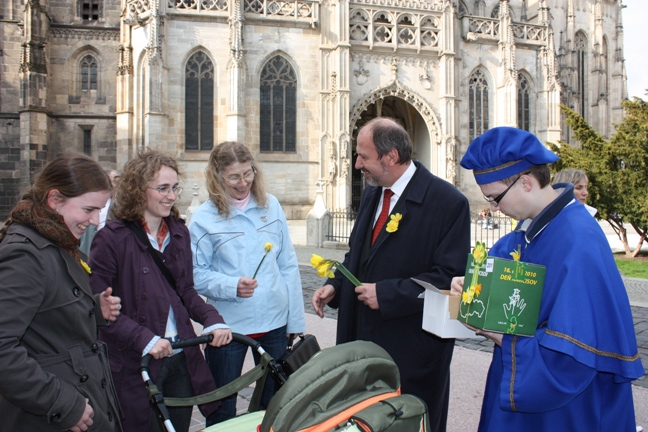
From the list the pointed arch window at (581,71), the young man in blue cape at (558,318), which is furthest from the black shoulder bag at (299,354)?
the pointed arch window at (581,71)

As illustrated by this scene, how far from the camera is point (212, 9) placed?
887 inches

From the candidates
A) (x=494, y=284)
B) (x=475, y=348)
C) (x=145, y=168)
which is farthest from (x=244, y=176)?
(x=475, y=348)

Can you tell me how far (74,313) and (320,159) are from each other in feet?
70.0

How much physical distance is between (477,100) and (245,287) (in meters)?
24.8

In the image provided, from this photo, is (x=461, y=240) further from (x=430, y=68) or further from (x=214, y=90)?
(x=430, y=68)

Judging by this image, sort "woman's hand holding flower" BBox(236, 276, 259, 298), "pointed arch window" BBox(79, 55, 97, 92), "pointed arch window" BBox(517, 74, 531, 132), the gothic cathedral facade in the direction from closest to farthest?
"woman's hand holding flower" BBox(236, 276, 259, 298) → the gothic cathedral facade → "pointed arch window" BBox(79, 55, 97, 92) → "pointed arch window" BBox(517, 74, 531, 132)

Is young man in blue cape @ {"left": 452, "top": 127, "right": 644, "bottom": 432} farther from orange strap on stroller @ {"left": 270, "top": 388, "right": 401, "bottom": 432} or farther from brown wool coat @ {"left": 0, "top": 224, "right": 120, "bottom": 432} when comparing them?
brown wool coat @ {"left": 0, "top": 224, "right": 120, "bottom": 432}

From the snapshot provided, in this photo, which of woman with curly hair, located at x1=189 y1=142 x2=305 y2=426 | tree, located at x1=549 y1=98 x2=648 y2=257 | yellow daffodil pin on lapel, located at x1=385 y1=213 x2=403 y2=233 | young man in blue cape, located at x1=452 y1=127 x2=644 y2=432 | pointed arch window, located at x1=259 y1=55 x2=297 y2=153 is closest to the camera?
young man in blue cape, located at x1=452 y1=127 x2=644 y2=432

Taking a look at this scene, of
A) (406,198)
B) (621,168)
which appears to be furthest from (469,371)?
(621,168)

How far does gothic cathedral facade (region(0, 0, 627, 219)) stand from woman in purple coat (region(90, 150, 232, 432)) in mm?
19161

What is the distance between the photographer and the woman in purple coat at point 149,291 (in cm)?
271

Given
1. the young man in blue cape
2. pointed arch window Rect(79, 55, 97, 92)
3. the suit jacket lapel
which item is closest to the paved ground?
the suit jacket lapel

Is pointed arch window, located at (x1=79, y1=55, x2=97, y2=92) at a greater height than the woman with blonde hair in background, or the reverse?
pointed arch window, located at (x1=79, y1=55, x2=97, y2=92)

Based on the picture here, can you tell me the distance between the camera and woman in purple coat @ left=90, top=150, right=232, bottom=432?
2.71 metres
